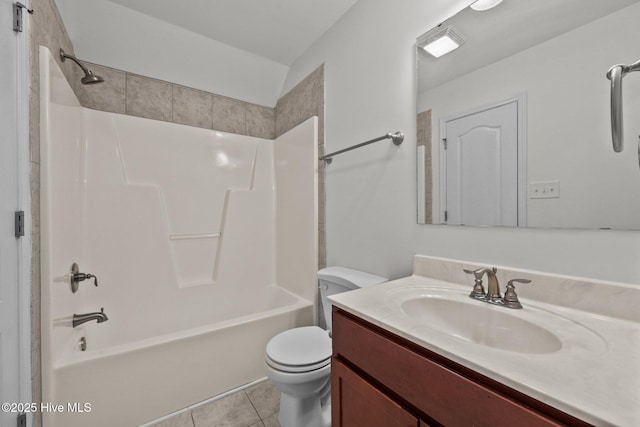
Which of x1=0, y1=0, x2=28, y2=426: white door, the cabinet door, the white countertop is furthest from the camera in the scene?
x1=0, y1=0, x2=28, y2=426: white door

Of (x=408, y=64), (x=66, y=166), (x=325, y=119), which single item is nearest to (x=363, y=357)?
(x=408, y=64)

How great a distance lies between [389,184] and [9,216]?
159cm

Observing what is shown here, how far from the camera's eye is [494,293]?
34.1 inches

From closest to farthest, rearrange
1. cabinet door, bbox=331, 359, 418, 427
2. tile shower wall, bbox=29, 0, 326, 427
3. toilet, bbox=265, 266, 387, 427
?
cabinet door, bbox=331, 359, 418, 427 < tile shower wall, bbox=29, 0, 326, 427 < toilet, bbox=265, 266, 387, 427

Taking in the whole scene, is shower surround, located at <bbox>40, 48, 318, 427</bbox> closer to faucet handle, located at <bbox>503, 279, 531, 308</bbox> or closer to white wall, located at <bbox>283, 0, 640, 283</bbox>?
white wall, located at <bbox>283, 0, 640, 283</bbox>

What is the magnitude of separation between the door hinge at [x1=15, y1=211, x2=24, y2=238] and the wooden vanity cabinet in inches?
47.7

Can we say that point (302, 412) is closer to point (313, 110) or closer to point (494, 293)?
point (494, 293)

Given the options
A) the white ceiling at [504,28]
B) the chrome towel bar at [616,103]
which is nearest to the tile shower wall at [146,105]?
the white ceiling at [504,28]

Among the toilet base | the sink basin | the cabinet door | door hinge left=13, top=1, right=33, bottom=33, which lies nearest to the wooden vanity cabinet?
the cabinet door

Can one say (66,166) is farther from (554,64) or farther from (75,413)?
(554,64)

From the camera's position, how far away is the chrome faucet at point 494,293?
82 cm

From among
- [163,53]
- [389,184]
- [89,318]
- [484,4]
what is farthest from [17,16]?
[484,4]

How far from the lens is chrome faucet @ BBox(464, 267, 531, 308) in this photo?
2.69 feet

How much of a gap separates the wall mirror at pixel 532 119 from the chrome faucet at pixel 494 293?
22 cm
